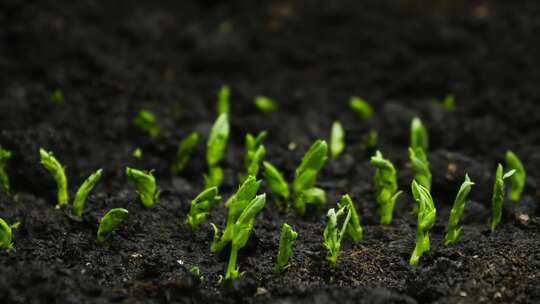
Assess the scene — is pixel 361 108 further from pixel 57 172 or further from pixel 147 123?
pixel 57 172

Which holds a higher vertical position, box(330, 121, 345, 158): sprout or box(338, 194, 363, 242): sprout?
box(330, 121, 345, 158): sprout

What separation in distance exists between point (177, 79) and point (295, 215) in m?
1.65

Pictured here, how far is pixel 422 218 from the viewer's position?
8.02 ft

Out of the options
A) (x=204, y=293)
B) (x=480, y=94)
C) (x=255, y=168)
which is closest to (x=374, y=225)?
(x=255, y=168)

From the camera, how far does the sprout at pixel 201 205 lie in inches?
103

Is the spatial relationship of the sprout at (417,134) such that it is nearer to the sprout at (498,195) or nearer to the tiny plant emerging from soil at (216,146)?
the sprout at (498,195)

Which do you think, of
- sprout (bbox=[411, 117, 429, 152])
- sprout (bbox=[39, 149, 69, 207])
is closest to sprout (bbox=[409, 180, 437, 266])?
sprout (bbox=[411, 117, 429, 152])

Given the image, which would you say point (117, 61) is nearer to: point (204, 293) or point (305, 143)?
point (305, 143)

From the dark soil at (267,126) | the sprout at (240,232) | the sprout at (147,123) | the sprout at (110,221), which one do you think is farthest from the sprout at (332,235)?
the sprout at (147,123)

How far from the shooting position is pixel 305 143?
11.7 ft

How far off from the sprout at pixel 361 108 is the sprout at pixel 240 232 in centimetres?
162

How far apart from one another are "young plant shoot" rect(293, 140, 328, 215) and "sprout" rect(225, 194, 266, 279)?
0.47 metres

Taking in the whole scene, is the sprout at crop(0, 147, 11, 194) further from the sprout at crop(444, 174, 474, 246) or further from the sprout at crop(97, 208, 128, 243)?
the sprout at crop(444, 174, 474, 246)

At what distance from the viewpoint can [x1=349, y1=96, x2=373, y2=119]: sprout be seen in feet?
12.6
